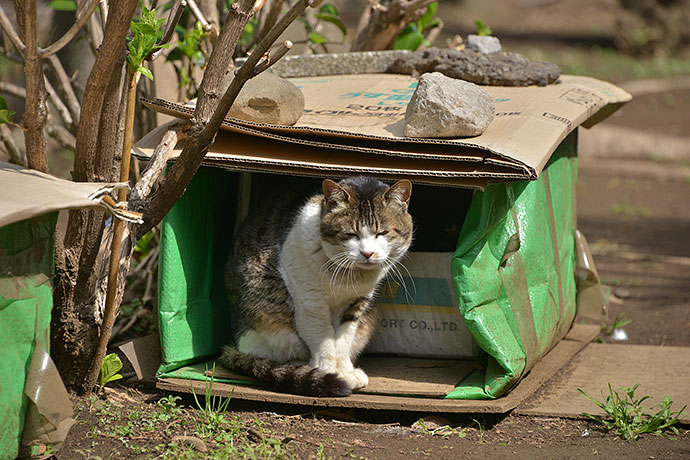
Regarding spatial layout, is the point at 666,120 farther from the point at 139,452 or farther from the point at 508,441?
the point at 139,452

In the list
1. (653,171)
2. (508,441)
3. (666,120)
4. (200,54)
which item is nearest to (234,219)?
(200,54)

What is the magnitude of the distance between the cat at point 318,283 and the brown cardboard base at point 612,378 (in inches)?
29.9

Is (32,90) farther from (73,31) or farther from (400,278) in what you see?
(400,278)

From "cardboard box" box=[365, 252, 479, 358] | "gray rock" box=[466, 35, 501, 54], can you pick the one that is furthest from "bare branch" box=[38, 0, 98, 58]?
"gray rock" box=[466, 35, 501, 54]

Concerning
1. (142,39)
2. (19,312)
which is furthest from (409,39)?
(19,312)

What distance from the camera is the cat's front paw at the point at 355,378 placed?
2.96 m

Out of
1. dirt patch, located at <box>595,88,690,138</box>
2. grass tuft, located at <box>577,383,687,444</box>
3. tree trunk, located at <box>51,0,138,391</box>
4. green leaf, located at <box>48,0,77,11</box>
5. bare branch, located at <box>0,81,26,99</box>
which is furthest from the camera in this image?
dirt patch, located at <box>595,88,690,138</box>

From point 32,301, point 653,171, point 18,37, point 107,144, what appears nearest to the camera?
point 32,301

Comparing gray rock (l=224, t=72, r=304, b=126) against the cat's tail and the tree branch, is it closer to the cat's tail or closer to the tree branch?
the tree branch

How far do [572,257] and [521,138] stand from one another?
1194mm

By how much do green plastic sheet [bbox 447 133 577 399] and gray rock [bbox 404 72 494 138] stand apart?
0.85 ft

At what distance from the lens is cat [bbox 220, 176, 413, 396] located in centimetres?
287

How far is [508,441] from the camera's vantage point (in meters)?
2.78

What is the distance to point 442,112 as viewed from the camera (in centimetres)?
275
